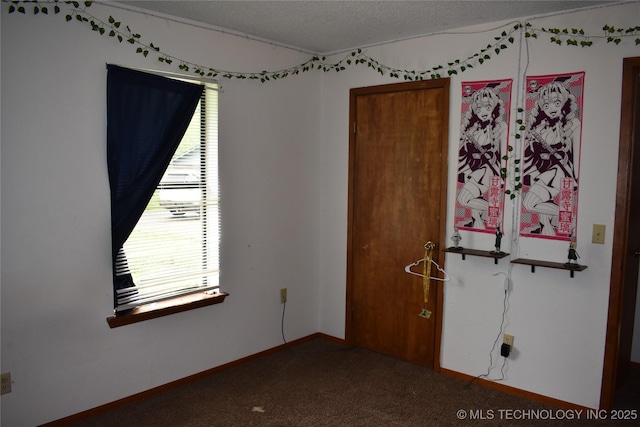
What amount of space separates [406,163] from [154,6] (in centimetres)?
201

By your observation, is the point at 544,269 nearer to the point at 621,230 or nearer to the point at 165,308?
the point at 621,230

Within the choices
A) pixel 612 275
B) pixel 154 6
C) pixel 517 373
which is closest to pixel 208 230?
pixel 154 6

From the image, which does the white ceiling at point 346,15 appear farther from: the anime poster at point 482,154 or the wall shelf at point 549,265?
the wall shelf at point 549,265

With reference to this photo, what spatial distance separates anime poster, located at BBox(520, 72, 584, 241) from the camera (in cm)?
286

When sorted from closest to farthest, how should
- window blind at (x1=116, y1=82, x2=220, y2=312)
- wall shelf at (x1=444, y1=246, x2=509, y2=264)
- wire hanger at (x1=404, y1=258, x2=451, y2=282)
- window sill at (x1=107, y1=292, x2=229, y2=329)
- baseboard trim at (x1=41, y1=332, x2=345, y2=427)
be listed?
baseboard trim at (x1=41, y1=332, x2=345, y2=427)
window sill at (x1=107, y1=292, x2=229, y2=329)
window blind at (x1=116, y1=82, x2=220, y2=312)
wall shelf at (x1=444, y1=246, x2=509, y2=264)
wire hanger at (x1=404, y1=258, x2=451, y2=282)

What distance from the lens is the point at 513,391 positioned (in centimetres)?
315

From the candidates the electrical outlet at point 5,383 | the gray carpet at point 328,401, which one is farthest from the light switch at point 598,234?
the electrical outlet at point 5,383

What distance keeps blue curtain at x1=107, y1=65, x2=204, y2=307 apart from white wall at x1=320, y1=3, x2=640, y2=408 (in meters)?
1.65

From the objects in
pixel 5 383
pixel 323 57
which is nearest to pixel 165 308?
pixel 5 383

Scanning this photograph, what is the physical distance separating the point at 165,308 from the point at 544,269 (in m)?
2.42

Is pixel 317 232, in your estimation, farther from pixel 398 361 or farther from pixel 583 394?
pixel 583 394

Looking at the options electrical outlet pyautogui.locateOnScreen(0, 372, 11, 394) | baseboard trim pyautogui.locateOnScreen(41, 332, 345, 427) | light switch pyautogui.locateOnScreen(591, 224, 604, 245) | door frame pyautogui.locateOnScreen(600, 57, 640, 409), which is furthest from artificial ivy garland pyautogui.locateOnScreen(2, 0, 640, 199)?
baseboard trim pyautogui.locateOnScreen(41, 332, 345, 427)

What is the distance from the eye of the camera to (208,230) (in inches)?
131

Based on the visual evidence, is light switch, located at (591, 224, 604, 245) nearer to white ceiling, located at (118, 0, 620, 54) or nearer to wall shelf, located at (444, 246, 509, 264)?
wall shelf, located at (444, 246, 509, 264)
